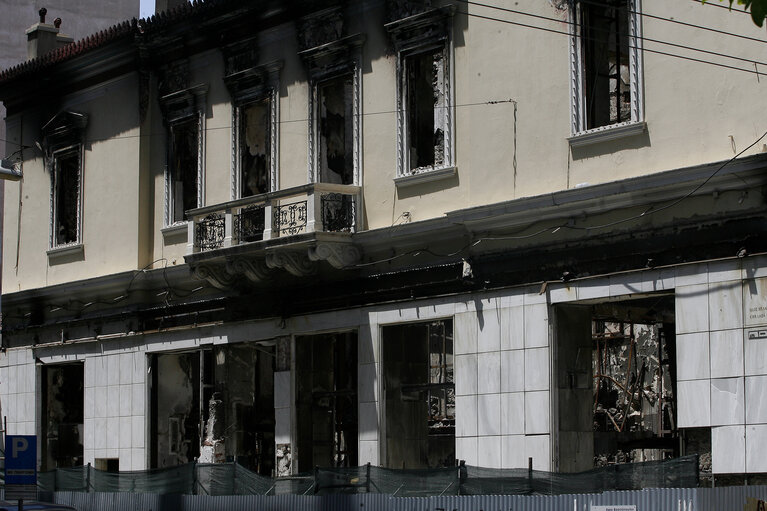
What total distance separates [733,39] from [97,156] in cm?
1654

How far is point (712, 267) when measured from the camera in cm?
1975

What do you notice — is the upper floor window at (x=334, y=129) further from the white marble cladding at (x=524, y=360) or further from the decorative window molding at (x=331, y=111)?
the white marble cladding at (x=524, y=360)

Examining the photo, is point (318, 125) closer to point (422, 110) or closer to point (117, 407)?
point (422, 110)

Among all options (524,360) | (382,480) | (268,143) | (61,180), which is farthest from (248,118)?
(382,480)

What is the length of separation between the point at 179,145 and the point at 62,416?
24.0ft

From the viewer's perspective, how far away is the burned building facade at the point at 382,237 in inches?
789

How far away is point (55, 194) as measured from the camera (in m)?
32.9

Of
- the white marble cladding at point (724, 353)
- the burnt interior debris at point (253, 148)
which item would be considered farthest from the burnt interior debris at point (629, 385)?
the white marble cladding at point (724, 353)

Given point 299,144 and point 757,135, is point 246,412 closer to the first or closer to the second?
point 299,144

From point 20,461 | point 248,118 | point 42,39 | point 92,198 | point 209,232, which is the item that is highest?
point 42,39

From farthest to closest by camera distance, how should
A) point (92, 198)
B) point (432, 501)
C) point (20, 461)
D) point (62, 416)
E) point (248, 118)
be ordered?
point (62, 416) → point (92, 198) → point (248, 118) → point (432, 501) → point (20, 461)

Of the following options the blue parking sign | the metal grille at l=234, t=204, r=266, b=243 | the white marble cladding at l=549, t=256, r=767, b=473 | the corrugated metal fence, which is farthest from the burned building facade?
the blue parking sign

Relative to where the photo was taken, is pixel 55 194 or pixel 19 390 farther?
pixel 19 390

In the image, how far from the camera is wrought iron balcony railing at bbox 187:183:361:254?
25.2m
